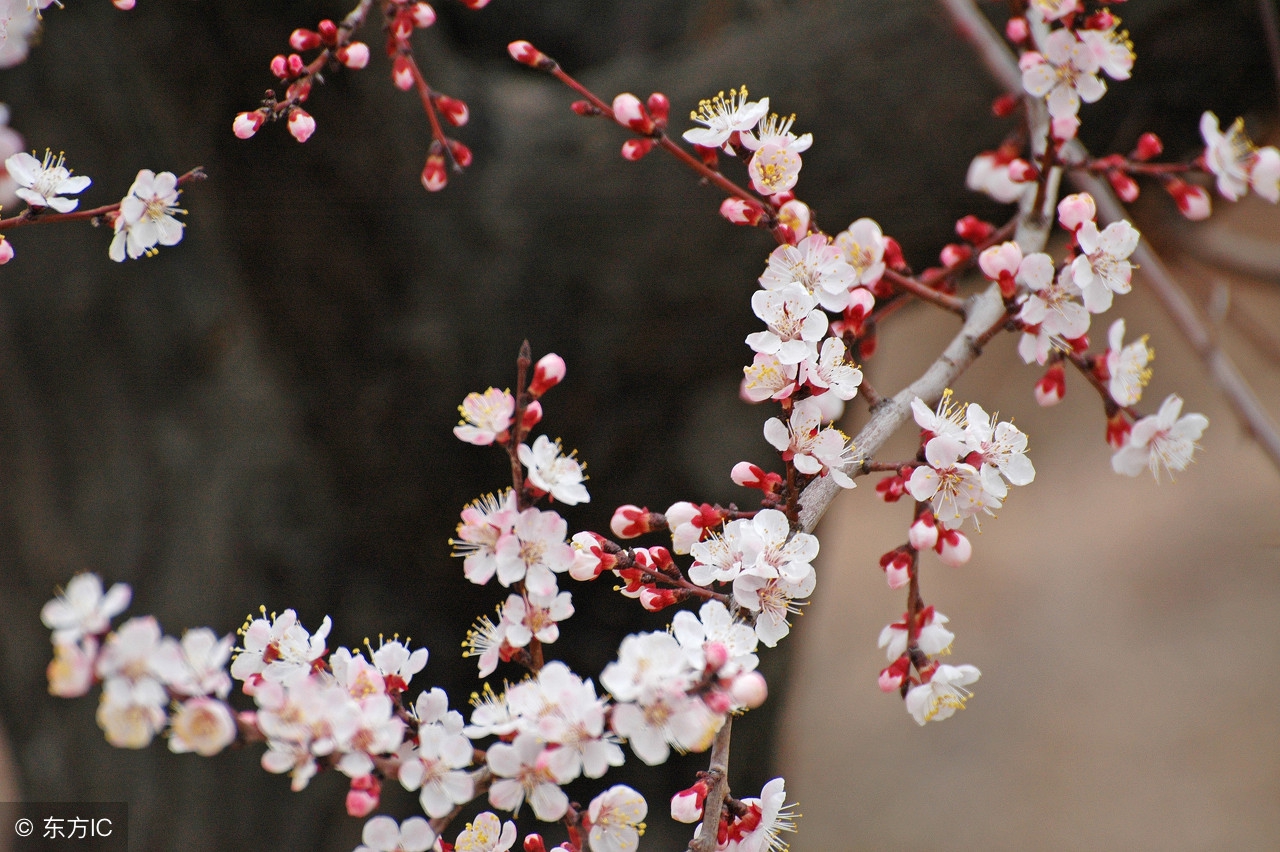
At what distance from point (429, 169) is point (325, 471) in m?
0.93

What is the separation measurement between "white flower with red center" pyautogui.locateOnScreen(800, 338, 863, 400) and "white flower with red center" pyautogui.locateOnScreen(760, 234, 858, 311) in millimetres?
45

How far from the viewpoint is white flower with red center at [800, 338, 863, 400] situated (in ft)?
1.79

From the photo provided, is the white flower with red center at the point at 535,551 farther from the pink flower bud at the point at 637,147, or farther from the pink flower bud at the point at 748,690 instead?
the pink flower bud at the point at 637,147

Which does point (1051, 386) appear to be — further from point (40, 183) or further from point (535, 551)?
point (40, 183)

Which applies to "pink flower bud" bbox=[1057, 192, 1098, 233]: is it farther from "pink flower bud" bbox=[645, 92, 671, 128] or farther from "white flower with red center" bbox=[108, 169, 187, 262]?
"white flower with red center" bbox=[108, 169, 187, 262]

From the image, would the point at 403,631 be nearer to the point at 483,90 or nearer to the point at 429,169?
the point at 483,90

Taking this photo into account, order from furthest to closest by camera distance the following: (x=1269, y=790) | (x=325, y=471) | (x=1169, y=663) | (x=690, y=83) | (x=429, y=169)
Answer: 1. (x=1169, y=663)
2. (x=1269, y=790)
3. (x=325, y=471)
4. (x=690, y=83)
5. (x=429, y=169)

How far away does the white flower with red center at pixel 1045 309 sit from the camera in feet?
2.05

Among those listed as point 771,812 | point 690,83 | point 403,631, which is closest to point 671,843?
point 403,631

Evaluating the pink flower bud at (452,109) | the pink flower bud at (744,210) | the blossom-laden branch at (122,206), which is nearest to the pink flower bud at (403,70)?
the pink flower bud at (452,109)

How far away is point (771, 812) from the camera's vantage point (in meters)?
0.60

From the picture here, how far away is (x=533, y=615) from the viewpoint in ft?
1.75

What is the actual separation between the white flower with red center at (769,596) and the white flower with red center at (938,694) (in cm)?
14

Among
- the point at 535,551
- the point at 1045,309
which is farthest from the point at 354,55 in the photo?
the point at 1045,309
